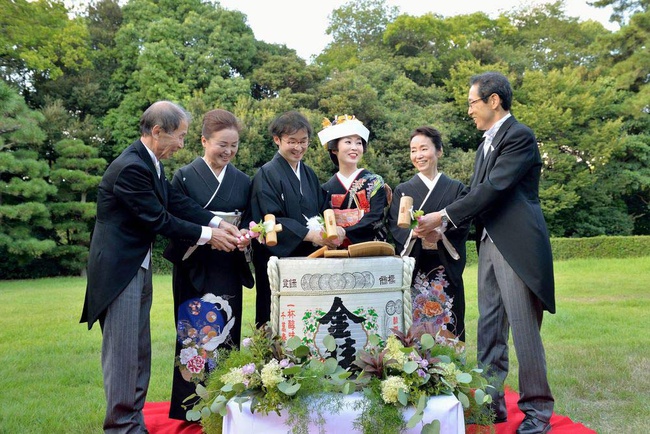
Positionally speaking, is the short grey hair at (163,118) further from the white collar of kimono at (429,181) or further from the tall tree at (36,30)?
the tall tree at (36,30)

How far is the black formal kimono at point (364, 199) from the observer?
14.6 feet

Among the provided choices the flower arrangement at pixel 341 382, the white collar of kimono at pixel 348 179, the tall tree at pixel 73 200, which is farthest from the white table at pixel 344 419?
the tall tree at pixel 73 200

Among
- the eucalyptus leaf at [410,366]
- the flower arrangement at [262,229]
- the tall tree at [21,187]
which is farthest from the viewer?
the tall tree at [21,187]

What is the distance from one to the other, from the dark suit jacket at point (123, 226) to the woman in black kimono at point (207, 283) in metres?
0.47

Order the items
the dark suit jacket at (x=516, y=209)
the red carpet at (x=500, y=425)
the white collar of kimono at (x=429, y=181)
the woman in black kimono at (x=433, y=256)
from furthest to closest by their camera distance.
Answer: the white collar of kimono at (x=429, y=181) < the woman in black kimono at (x=433, y=256) < the red carpet at (x=500, y=425) < the dark suit jacket at (x=516, y=209)


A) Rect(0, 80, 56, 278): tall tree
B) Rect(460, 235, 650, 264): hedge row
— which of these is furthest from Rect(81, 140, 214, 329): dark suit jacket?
Rect(460, 235, 650, 264): hedge row

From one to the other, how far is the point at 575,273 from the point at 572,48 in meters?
14.1

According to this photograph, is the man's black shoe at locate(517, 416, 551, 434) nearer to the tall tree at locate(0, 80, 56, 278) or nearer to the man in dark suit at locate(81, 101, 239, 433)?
the man in dark suit at locate(81, 101, 239, 433)

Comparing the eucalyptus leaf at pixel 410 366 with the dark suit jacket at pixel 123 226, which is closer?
the eucalyptus leaf at pixel 410 366

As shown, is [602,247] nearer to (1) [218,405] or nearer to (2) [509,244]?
(2) [509,244]

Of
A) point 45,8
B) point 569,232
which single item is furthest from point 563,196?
point 45,8

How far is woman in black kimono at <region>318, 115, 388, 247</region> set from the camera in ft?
14.7

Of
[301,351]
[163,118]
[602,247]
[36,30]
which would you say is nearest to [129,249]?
[163,118]

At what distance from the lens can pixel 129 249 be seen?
371 cm
